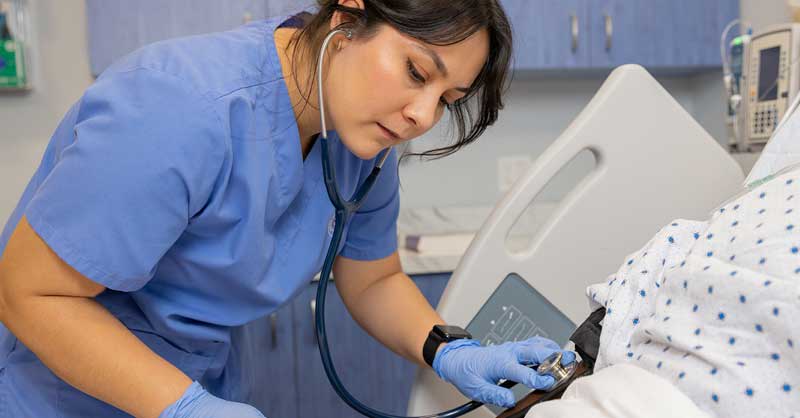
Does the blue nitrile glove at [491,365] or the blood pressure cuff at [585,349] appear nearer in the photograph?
the blood pressure cuff at [585,349]

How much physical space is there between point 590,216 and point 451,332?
301mm

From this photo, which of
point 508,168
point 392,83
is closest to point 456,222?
point 508,168

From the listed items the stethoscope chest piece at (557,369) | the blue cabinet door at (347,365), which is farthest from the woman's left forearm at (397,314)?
the blue cabinet door at (347,365)

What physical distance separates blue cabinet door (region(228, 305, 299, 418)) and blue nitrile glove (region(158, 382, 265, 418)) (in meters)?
1.02

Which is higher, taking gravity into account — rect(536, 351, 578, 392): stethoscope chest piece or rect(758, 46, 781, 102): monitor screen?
rect(758, 46, 781, 102): monitor screen

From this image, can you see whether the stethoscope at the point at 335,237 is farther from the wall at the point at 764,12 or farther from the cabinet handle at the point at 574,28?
the wall at the point at 764,12

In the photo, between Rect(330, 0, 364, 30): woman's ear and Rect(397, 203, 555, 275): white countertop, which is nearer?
Rect(330, 0, 364, 30): woman's ear

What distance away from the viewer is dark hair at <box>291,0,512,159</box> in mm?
805

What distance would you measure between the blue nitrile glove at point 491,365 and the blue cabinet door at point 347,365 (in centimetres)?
89

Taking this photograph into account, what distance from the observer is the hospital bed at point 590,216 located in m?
1.11

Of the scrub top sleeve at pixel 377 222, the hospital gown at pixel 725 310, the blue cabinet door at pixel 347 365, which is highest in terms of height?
the hospital gown at pixel 725 310

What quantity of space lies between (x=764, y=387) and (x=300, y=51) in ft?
2.16

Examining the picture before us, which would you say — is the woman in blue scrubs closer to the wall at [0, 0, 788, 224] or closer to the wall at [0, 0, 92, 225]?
the wall at [0, 0, 788, 224]

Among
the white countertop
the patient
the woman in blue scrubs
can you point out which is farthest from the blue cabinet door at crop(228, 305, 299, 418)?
the patient
